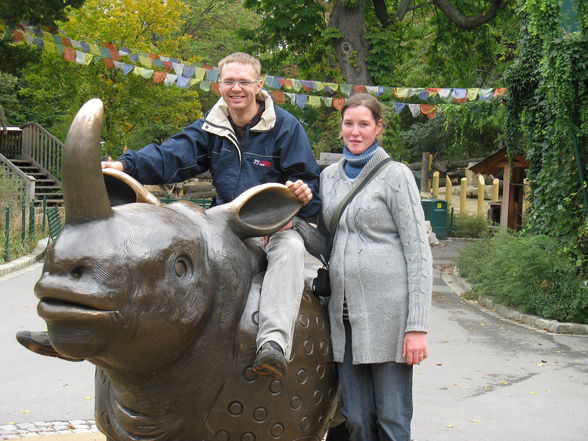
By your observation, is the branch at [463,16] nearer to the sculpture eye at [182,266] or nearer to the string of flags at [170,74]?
the string of flags at [170,74]

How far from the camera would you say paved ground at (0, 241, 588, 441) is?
5559 mm

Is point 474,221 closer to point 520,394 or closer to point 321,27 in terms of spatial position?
point 321,27

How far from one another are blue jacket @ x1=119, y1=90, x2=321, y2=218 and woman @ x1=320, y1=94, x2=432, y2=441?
0.25 m

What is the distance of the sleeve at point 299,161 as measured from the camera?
2.87 meters

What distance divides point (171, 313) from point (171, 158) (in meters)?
0.93

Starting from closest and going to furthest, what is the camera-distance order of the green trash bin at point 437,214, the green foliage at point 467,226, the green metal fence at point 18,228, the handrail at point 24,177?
the green metal fence at point 18,228
the handrail at point 24,177
the green trash bin at point 437,214
the green foliage at point 467,226

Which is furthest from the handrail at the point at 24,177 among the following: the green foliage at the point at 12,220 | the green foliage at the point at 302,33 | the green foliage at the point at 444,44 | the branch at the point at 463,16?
the branch at the point at 463,16

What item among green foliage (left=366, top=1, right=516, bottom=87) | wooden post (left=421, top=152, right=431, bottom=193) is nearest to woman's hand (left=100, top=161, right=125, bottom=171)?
green foliage (left=366, top=1, right=516, bottom=87)

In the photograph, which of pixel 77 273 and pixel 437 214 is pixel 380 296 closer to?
pixel 77 273

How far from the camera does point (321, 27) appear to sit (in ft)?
60.6

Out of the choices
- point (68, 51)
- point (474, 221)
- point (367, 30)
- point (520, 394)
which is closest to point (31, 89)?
point (68, 51)

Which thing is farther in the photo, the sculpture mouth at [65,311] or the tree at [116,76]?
the tree at [116,76]

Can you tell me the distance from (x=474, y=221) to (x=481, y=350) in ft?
47.8

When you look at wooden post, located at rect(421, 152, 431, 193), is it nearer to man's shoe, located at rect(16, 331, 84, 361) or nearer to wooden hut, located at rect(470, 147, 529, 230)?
wooden hut, located at rect(470, 147, 529, 230)
